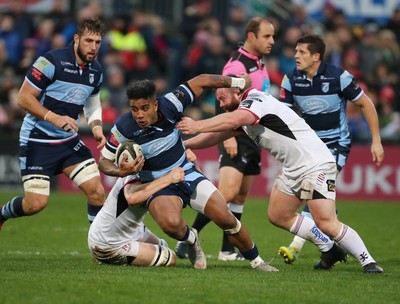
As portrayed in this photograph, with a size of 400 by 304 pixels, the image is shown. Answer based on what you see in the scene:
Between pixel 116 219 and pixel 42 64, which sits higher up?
pixel 42 64

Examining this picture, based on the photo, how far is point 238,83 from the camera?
994cm

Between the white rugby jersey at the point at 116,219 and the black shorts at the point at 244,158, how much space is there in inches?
91.3

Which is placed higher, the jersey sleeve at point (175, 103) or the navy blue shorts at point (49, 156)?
the jersey sleeve at point (175, 103)

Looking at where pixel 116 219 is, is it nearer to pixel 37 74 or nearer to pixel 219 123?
pixel 219 123

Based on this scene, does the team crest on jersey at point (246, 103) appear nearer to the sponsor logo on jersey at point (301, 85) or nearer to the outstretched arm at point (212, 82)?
the outstretched arm at point (212, 82)

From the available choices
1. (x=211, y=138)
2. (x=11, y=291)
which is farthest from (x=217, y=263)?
(x=11, y=291)

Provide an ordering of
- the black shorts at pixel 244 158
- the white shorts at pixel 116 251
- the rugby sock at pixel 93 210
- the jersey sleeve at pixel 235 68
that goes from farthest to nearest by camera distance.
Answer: the black shorts at pixel 244 158 < the jersey sleeve at pixel 235 68 < the rugby sock at pixel 93 210 < the white shorts at pixel 116 251

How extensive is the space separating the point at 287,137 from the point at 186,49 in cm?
1392

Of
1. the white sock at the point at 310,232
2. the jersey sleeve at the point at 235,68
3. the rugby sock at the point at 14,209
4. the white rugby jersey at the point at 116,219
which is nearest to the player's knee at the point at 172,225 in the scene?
the white rugby jersey at the point at 116,219

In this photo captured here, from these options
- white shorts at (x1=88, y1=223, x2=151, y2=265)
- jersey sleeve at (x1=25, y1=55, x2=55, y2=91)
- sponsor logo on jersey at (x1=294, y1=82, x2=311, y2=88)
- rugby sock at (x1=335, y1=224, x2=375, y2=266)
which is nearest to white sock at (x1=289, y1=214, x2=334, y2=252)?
rugby sock at (x1=335, y1=224, x2=375, y2=266)

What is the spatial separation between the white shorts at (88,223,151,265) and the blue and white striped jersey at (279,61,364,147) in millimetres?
2802

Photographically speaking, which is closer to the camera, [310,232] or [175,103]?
[175,103]

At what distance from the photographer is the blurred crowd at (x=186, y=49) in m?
21.5

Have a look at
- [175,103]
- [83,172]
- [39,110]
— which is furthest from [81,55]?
[175,103]
